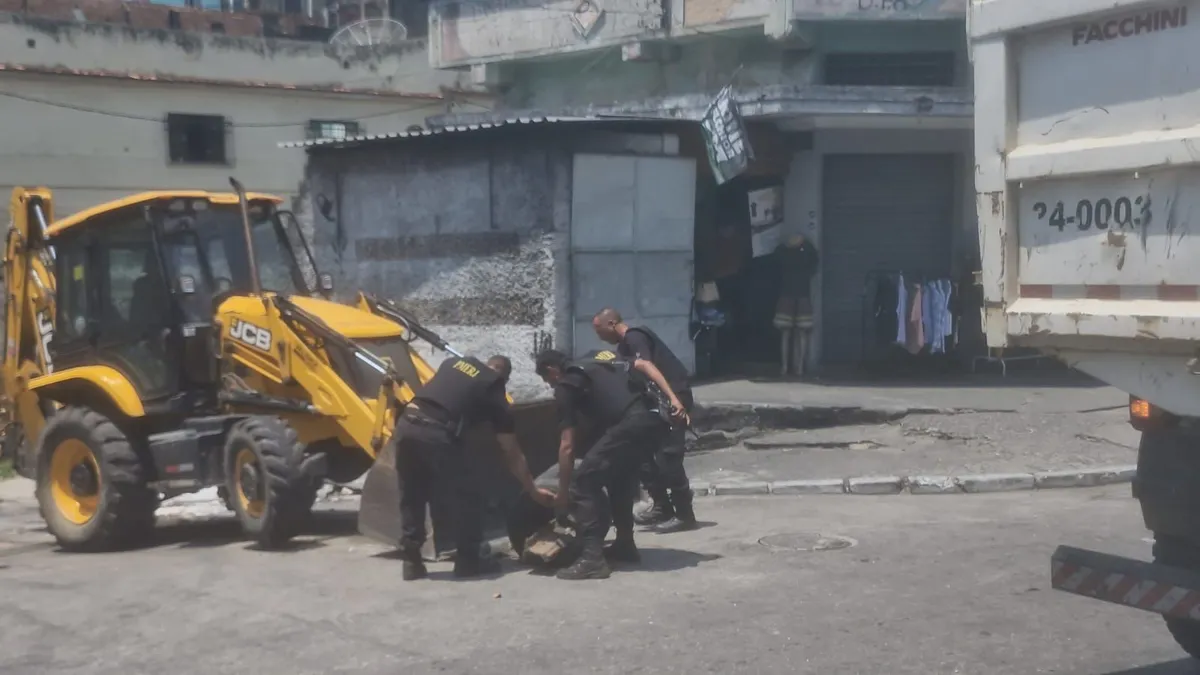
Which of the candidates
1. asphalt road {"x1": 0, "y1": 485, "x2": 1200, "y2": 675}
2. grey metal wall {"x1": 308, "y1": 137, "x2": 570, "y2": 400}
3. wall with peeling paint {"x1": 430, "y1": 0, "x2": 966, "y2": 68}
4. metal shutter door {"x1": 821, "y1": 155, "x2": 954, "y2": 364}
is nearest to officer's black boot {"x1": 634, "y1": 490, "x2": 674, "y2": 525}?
asphalt road {"x1": 0, "y1": 485, "x2": 1200, "y2": 675}

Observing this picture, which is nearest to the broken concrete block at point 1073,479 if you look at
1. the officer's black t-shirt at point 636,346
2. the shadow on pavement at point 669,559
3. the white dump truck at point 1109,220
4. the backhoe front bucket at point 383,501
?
the shadow on pavement at point 669,559

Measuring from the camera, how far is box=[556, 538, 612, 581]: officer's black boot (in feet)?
28.8

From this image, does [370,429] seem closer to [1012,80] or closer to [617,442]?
[617,442]

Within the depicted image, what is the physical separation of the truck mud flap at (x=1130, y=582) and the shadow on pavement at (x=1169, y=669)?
115 cm

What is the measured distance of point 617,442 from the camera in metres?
8.80

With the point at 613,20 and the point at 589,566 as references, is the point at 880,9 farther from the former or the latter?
the point at 589,566

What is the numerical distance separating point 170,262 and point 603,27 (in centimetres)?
995

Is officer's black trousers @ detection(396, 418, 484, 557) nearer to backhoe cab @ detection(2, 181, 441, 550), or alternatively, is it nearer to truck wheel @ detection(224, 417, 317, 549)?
backhoe cab @ detection(2, 181, 441, 550)

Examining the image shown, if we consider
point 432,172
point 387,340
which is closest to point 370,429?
point 387,340

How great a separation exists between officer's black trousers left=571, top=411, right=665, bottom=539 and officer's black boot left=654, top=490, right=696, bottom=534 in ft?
5.33

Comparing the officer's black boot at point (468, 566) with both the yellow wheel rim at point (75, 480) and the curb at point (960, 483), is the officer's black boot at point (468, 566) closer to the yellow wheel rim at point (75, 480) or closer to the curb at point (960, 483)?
the yellow wheel rim at point (75, 480)

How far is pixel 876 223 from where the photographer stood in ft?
58.7

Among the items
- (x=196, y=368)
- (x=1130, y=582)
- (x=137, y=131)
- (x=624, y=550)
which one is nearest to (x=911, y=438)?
(x=624, y=550)

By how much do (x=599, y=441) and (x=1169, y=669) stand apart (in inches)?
144
